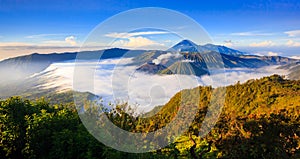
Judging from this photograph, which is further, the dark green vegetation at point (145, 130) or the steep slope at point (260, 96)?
the steep slope at point (260, 96)

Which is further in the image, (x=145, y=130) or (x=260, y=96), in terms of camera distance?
(x=260, y=96)

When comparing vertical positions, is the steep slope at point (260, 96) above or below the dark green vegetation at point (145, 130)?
below

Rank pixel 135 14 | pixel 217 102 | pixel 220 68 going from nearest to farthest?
pixel 135 14, pixel 217 102, pixel 220 68

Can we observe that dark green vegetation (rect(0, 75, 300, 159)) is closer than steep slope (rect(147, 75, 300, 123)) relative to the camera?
Yes

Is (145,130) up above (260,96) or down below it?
above

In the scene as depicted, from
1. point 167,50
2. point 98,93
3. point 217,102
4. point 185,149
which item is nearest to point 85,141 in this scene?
point 98,93

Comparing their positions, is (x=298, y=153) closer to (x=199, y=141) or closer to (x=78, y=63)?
(x=199, y=141)

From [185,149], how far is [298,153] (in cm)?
205

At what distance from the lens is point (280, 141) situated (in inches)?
209

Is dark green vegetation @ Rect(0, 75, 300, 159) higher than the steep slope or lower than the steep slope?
higher

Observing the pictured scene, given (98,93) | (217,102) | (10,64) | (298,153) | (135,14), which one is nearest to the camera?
(135,14)

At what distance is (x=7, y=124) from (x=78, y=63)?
5.07ft

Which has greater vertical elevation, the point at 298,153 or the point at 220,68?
the point at 220,68

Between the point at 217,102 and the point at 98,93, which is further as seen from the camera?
the point at 217,102
